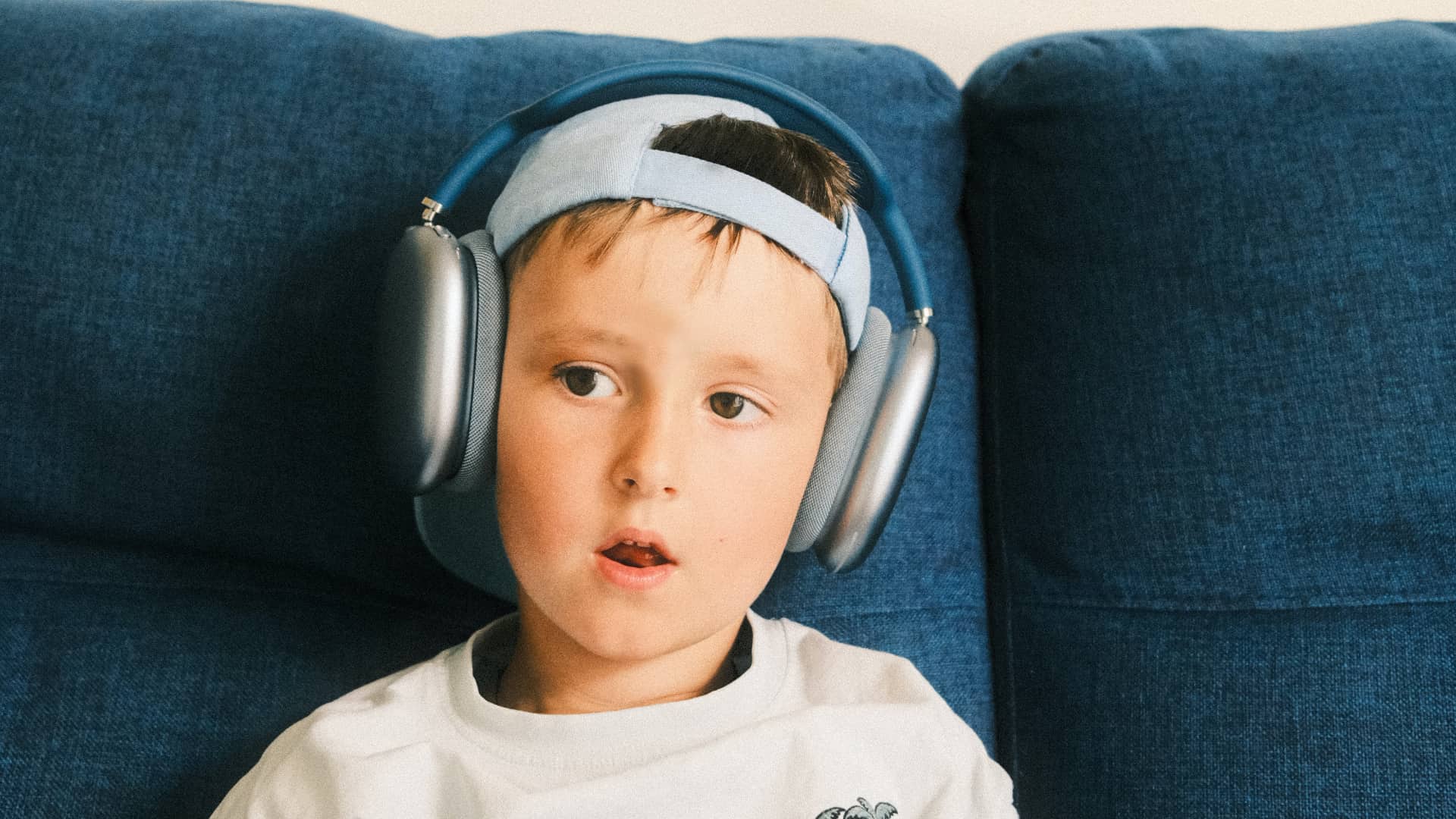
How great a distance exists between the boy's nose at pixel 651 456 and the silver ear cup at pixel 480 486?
128 millimetres

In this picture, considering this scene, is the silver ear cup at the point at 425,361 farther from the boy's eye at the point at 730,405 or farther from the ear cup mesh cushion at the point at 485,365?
the boy's eye at the point at 730,405

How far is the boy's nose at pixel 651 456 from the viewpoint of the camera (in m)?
0.71

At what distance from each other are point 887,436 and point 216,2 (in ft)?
2.73

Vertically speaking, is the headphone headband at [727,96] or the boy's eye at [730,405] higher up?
the headphone headband at [727,96]

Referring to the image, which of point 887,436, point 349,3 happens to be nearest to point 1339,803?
point 887,436

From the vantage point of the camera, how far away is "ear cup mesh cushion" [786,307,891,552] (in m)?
0.84

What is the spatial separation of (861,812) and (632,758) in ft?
0.55

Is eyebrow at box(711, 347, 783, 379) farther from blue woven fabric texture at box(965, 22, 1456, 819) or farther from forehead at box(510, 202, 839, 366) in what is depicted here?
blue woven fabric texture at box(965, 22, 1456, 819)

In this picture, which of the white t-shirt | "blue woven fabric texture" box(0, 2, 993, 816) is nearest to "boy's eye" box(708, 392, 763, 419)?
the white t-shirt

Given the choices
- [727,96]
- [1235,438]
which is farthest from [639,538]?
[1235,438]

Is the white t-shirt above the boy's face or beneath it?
beneath

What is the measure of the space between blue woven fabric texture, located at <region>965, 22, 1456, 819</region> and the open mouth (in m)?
0.50

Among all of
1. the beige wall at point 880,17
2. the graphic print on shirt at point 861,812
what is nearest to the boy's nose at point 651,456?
the graphic print on shirt at point 861,812

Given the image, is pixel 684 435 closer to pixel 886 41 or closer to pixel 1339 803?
pixel 1339 803
